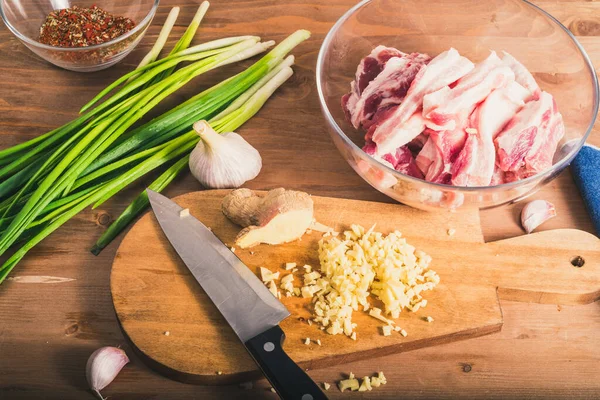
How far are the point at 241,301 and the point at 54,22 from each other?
4.11 feet

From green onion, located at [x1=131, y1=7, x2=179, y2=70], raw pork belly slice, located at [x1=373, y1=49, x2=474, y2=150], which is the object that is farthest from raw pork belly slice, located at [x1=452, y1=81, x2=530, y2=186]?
green onion, located at [x1=131, y1=7, x2=179, y2=70]

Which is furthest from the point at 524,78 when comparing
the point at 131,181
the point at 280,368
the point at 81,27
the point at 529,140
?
the point at 81,27

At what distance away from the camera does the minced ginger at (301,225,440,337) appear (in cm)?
165

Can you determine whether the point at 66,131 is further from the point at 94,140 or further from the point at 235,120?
the point at 235,120

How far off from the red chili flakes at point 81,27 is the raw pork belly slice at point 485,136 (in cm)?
123

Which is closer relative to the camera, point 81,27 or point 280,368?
point 280,368

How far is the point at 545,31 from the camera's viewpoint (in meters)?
2.05

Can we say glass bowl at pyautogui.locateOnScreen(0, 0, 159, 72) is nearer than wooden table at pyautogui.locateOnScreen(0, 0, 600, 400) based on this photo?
No

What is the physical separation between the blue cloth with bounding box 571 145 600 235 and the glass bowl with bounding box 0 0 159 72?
147cm

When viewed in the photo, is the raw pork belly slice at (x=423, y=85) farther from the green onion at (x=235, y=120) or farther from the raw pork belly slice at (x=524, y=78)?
the green onion at (x=235, y=120)

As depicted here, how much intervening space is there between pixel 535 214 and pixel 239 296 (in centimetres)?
89

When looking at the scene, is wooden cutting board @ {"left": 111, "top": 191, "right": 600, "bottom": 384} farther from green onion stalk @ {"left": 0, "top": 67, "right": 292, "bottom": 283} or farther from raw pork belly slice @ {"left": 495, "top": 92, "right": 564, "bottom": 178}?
raw pork belly slice @ {"left": 495, "top": 92, "right": 564, "bottom": 178}

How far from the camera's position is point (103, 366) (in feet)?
5.32

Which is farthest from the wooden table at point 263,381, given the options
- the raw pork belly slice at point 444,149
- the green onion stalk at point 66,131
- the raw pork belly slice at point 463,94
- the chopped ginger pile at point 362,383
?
the raw pork belly slice at point 463,94
